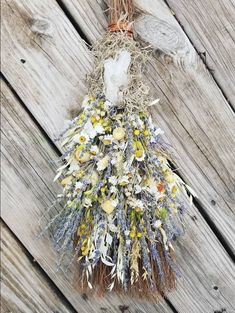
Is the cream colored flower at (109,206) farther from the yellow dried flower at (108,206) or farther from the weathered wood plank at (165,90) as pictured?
the weathered wood plank at (165,90)

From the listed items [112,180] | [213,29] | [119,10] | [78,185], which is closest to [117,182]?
[112,180]

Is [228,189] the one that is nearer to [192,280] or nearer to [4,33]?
[192,280]

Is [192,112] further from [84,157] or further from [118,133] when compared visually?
[84,157]

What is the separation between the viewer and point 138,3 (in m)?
1.98

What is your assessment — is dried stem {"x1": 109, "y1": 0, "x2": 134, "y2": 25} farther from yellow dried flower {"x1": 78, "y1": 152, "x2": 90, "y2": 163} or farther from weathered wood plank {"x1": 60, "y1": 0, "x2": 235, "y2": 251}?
yellow dried flower {"x1": 78, "y1": 152, "x2": 90, "y2": 163}

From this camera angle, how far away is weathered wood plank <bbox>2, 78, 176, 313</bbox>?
6.25 ft

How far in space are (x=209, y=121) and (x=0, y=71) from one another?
83 cm

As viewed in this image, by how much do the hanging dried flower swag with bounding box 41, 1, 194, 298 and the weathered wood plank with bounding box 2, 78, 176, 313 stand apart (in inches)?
4.6

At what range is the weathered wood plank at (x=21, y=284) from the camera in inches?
75.8

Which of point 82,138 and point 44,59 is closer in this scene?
point 82,138

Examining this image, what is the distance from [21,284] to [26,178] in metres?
0.40

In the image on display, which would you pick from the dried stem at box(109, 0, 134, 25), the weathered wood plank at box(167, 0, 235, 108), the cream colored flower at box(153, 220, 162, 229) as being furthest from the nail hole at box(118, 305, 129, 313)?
the dried stem at box(109, 0, 134, 25)

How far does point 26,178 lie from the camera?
1.92 metres

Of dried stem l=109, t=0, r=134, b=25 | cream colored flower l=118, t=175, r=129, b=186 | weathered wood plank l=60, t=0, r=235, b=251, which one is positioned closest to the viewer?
cream colored flower l=118, t=175, r=129, b=186
